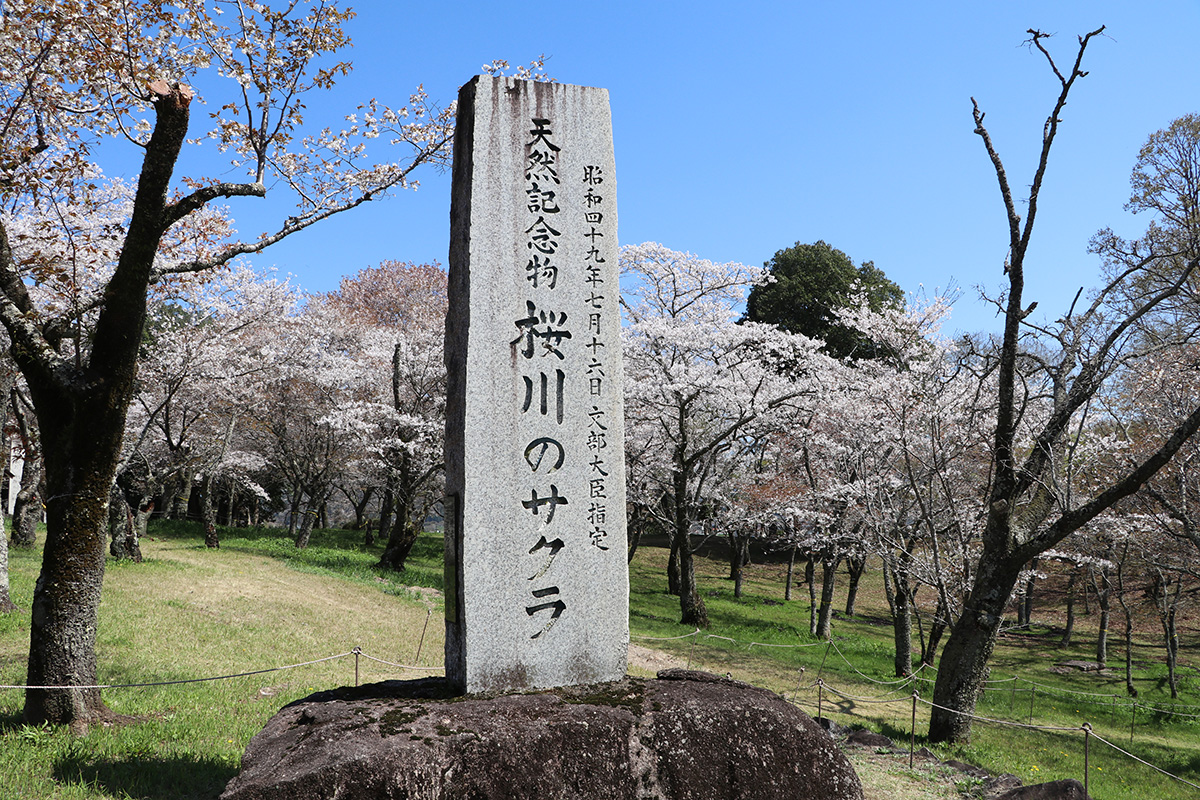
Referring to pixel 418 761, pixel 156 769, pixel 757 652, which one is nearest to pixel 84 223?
pixel 156 769

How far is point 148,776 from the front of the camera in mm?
5723

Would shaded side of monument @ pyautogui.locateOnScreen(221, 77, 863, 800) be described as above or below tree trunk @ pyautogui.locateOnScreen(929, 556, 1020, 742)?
above

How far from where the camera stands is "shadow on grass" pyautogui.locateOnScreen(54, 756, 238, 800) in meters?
5.49

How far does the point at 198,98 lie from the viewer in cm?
682

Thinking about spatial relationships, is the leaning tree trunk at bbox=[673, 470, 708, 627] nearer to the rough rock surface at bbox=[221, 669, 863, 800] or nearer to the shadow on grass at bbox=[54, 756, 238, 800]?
the rough rock surface at bbox=[221, 669, 863, 800]

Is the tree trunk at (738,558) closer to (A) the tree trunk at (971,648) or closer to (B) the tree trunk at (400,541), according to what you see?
(B) the tree trunk at (400,541)

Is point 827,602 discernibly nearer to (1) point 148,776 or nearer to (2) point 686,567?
(2) point 686,567

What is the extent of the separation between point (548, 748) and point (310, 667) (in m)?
7.02

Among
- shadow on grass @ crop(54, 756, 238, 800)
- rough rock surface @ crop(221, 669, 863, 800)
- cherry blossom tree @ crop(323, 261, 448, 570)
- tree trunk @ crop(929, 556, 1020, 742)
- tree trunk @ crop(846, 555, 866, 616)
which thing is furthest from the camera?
tree trunk @ crop(846, 555, 866, 616)

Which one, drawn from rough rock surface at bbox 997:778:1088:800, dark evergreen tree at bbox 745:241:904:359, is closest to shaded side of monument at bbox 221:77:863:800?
rough rock surface at bbox 997:778:1088:800

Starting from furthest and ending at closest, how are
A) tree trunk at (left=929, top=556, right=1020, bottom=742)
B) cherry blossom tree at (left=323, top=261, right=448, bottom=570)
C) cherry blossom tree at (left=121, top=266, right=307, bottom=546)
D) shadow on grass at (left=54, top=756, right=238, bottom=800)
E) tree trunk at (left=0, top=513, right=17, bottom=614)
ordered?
cherry blossom tree at (left=323, top=261, right=448, bottom=570), cherry blossom tree at (left=121, top=266, right=307, bottom=546), tree trunk at (left=0, top=513, right=17, bottom=614), tree trunk at (left=929, top=556, right=1020, bottom=742), shadow on grass at (left=54, top=756, right=238, bottom=800)

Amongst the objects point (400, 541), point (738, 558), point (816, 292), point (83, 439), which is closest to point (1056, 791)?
point (83, 439)

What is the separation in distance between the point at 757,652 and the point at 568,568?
46.0ft

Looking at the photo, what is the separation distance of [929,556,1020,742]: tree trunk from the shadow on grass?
28.6 feet
